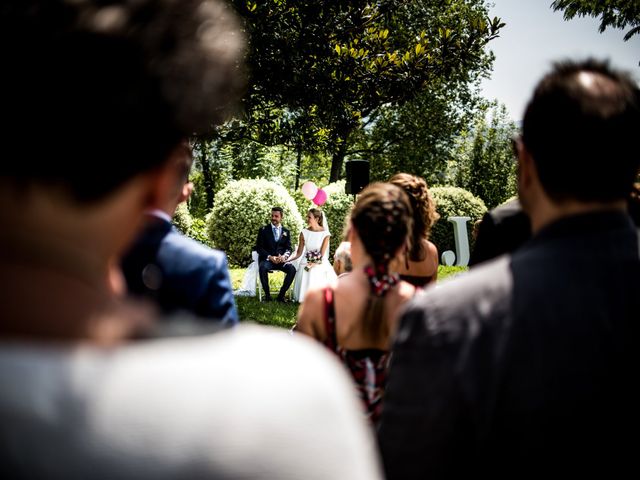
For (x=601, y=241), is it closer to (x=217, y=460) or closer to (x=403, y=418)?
(x=403, y=418)

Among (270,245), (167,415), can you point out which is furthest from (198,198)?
(167,415)

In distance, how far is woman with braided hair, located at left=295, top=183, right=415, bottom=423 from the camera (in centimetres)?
278

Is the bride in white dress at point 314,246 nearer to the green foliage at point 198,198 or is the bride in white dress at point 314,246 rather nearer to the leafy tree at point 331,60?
the leafy tree at point 331,60

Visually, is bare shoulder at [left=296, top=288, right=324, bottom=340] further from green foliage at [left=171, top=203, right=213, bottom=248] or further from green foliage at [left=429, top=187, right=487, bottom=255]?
green foliage at [left=429, top=187, right=487, bottom=255]

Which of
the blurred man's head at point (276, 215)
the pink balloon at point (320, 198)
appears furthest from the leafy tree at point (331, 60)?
the pink balloon at point (320, 198)

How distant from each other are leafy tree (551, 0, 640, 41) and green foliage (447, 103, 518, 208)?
983 cm

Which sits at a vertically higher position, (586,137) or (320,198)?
(320,198)

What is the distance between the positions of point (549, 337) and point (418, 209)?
10.8 ft

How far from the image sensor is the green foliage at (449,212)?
19016 millimetres

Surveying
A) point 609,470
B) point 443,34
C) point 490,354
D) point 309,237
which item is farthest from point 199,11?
point 309,237

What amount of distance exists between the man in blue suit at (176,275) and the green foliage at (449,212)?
56.1ft

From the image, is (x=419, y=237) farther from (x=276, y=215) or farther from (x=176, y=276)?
(x=276, y=215)

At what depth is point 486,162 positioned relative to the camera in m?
27.6

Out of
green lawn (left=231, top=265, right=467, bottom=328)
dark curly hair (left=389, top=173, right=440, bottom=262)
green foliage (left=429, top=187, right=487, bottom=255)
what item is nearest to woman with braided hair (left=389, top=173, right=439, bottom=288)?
dark curly hair (left=389, top=173, right=440, bottom=262)
